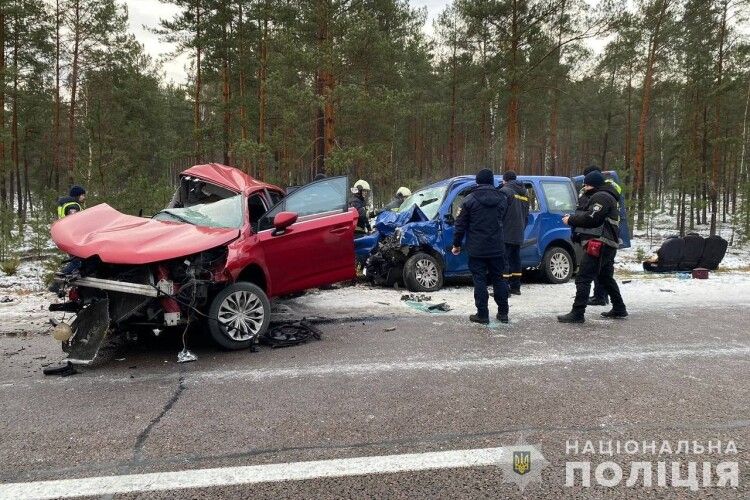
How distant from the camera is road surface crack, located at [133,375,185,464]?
279 centimetres

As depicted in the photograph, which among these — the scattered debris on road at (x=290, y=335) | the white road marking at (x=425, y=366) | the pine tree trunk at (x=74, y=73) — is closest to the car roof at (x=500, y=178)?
the scattered debris on road at (x=290, y=335)

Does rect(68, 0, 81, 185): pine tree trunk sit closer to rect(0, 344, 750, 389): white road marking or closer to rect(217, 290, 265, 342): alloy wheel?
rect(217, 290, 265, 342): alloy wheel

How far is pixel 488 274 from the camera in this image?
6242 mm

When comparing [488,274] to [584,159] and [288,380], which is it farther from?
[584,159]

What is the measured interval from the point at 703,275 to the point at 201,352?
1006 centimetres

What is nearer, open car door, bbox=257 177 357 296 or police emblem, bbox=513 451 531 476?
police emblem, bbox=513 451 531 476

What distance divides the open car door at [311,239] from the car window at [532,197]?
4.22 meters

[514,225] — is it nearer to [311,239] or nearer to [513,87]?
[311,239]

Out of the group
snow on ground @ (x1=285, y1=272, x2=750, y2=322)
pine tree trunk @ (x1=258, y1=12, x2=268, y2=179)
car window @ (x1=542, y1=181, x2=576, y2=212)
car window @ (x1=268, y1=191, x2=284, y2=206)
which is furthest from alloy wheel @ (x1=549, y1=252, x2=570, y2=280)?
pine tree trunk @ (x1=258, y1=12, x2=268, y2=179)

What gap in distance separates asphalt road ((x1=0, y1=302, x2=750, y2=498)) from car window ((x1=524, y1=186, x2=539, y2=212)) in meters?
4.15

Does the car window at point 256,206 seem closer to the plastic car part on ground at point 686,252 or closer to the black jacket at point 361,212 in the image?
the black jacket at point 361,212

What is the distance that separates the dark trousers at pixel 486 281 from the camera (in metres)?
5.96

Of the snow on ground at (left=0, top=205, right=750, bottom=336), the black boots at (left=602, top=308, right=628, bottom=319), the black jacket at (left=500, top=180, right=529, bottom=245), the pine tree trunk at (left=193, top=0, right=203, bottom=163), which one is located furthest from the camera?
the pine tree trunk at (left=193, top=0, right=203, bottom=163)

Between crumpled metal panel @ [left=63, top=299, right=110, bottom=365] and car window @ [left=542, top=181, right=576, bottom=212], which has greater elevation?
car window @ [left=542, top=181, right=576, bottom=212]
